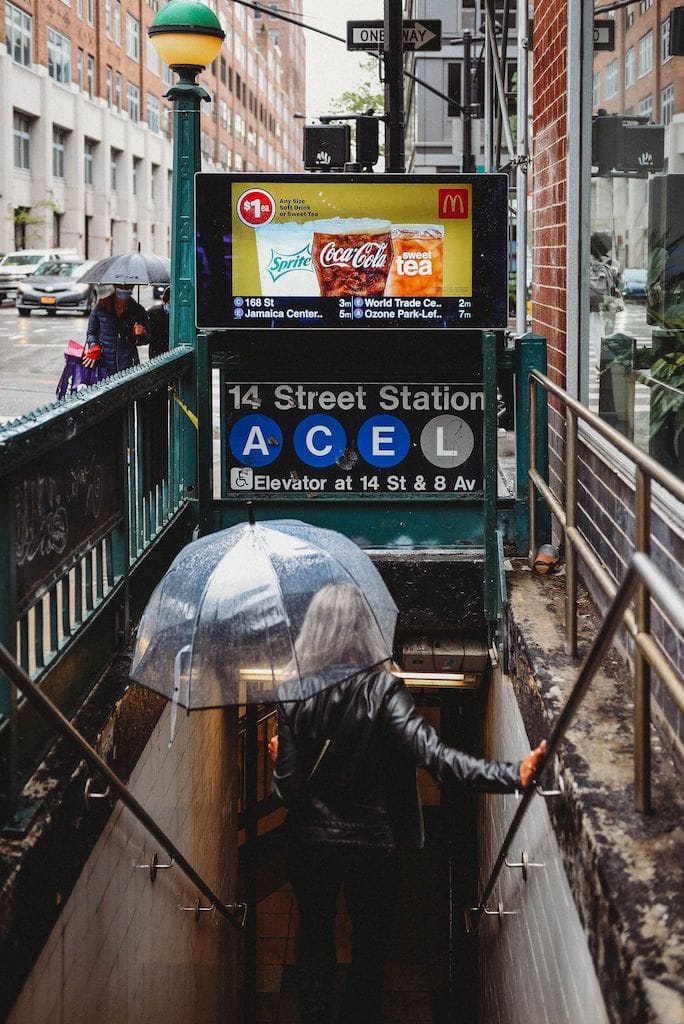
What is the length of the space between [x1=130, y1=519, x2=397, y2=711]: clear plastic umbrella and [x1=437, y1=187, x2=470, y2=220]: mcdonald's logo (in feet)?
7.72

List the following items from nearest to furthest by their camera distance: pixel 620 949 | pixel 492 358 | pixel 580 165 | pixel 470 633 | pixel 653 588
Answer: pixel 653 588 < pixel 620 949 < pixel 492 358 < pixel 580 165 < pixel 470 633

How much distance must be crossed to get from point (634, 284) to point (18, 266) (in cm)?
3543

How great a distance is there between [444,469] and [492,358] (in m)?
0.83

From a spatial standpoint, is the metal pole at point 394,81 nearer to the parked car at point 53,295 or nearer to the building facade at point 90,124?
the parked car at point 53,295

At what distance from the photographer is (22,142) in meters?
52.0

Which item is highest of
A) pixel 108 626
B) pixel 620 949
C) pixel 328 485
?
pixel 328 485

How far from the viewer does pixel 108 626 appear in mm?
4836

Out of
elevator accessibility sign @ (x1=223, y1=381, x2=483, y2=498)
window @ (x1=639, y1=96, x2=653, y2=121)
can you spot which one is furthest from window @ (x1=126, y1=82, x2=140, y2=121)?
window @ (x1=639, y1=96, x2=653, y2=121)

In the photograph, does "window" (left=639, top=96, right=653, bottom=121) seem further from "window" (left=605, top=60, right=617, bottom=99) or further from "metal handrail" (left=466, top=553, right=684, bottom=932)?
"metal handrail" (left=466, top=553, right=684, bottom=932)

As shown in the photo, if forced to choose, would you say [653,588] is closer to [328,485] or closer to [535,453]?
[535,453]

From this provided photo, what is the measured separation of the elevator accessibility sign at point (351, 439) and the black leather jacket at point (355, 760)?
237 cm

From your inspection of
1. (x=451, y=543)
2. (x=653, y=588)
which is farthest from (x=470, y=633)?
(x=653, y=588)

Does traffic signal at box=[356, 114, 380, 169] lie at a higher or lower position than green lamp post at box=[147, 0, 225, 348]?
higher

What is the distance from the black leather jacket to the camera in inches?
159
